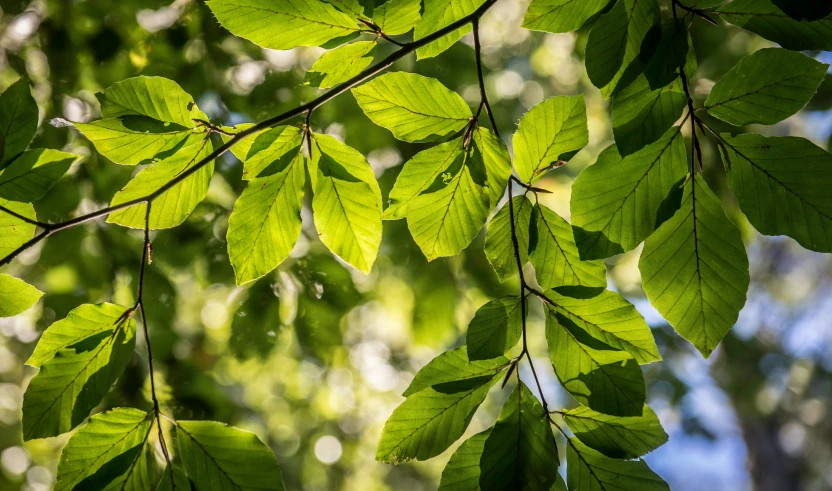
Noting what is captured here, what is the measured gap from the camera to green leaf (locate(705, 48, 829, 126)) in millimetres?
552

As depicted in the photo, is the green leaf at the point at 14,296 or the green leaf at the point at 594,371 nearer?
the green leaf at the point at 594,371

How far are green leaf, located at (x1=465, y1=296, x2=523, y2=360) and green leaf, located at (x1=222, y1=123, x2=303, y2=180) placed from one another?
0.96 ft

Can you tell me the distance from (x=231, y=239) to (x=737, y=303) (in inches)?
22.4

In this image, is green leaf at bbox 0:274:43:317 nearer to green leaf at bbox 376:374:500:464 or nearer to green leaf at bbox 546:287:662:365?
green leaf at bbox 376:374:500:464

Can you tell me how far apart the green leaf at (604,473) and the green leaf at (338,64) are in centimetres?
50

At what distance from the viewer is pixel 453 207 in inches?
26.8

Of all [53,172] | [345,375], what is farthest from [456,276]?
[345,375]

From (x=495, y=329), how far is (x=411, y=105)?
27cm

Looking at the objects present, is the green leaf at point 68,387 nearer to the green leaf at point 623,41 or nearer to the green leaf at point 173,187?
the green leaf at point 173,187

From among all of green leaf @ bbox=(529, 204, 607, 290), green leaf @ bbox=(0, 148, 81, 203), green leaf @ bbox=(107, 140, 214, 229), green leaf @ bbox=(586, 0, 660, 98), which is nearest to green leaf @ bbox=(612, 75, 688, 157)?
green leaf @ bbox=(586, 0, 660, 98)

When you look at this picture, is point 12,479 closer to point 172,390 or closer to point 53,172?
point 172,390

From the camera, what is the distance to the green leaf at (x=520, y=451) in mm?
595

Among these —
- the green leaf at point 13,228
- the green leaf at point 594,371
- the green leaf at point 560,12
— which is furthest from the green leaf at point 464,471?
the green leaf at point 13,228

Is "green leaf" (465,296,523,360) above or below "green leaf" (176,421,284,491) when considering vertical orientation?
above
